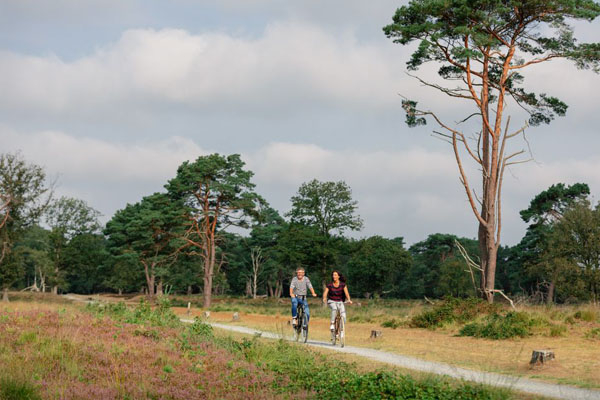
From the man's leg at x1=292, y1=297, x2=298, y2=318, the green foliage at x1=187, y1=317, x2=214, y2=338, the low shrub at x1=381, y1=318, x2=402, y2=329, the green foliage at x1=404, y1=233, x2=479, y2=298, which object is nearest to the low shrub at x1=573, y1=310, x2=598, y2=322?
the low shrub at x1=381, y1=318, x2=402, y2=329

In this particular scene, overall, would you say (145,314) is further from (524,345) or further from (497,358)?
(524,345)

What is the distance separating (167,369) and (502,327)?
1362cm

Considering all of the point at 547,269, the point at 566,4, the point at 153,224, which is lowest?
the point at 547,269

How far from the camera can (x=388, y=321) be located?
90.2 ft

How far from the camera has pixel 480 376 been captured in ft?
36.0

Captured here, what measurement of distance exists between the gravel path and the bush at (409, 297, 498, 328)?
9.06 m

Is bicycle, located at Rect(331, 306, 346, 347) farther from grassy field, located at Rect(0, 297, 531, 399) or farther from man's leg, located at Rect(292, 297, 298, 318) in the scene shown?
grassy field, located at Rect(0, 297, 531, 399)

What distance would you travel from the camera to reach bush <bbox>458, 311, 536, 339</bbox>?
20.1m

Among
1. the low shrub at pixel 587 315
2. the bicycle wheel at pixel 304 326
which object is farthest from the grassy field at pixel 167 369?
the low shrub at pixel 587 315

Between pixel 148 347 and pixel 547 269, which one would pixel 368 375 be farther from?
pixel 547 269

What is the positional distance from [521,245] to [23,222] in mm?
49367

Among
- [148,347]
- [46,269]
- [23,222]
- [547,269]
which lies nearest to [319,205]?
[547,269]

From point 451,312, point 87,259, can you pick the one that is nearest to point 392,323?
point 451,312

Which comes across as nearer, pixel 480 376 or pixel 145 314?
pixel 480 376
